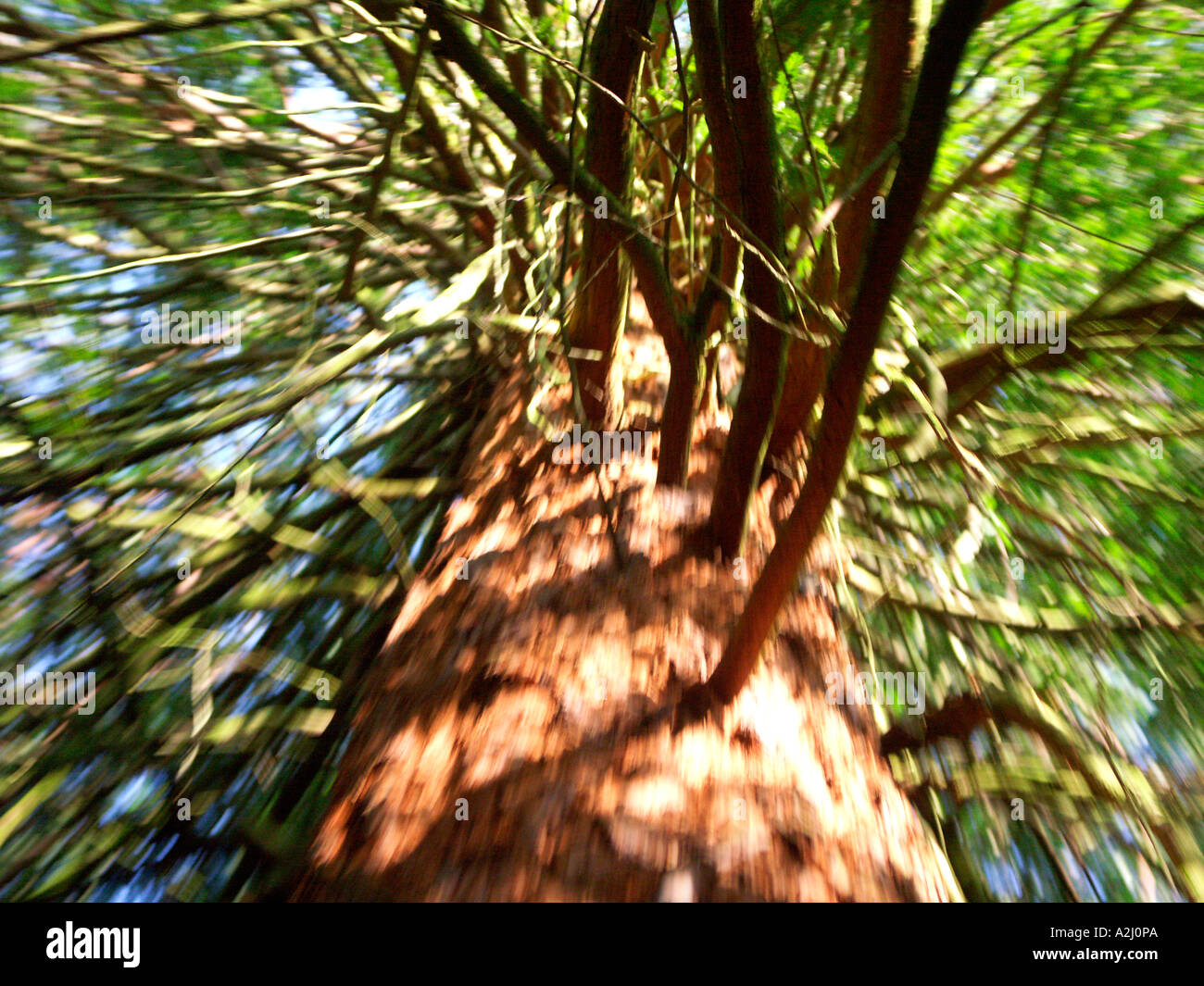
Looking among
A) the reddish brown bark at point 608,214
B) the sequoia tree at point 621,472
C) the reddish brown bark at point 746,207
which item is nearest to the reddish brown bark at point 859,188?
the sequoia tree at point 621,472

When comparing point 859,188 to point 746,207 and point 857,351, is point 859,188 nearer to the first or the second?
point 746,207

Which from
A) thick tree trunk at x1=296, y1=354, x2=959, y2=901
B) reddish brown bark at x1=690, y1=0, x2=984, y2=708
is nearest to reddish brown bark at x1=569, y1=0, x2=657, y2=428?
thick tree trunk at x1=296, y1=354, x2=959, y2=901

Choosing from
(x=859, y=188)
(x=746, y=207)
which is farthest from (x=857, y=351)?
(x=859, y=188)

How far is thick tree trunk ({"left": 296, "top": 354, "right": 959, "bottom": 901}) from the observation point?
0.74m

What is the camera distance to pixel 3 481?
1.57 meters

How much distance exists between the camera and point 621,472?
4.26ft

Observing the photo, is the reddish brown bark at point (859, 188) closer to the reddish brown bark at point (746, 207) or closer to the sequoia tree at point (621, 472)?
the sequoia tree at point (621, 472)

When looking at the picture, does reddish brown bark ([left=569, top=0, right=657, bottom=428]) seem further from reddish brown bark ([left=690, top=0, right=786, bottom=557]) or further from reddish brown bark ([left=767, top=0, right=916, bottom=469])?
reddish brown bark ([left=767, top=0, right=916, bottom=469])

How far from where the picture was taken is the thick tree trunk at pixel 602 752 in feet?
2.42

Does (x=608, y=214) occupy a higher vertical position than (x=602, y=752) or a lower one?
higher

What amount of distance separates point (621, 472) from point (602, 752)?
59 centimetres
